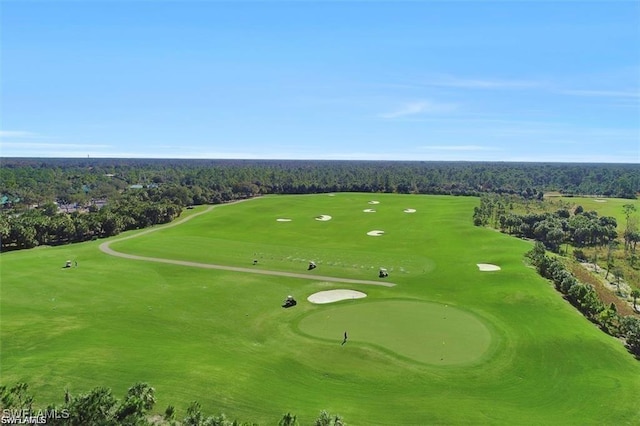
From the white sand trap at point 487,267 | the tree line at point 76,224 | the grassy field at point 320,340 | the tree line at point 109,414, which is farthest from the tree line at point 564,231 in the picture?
the tree line at point 76,224

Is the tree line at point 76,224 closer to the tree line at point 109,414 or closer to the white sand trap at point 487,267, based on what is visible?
the tree line at point 109,414

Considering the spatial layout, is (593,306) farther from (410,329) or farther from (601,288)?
(410,329)

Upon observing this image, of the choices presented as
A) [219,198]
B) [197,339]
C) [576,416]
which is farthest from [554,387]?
[219,198]

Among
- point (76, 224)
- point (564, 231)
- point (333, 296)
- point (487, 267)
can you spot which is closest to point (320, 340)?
point (333, 296)

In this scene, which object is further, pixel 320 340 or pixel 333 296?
pixel 333 296

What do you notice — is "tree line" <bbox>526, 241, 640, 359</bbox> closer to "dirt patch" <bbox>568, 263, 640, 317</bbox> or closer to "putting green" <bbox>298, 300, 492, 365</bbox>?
"dirt patch" <bbox>568, 263, 640, 317</bbox>

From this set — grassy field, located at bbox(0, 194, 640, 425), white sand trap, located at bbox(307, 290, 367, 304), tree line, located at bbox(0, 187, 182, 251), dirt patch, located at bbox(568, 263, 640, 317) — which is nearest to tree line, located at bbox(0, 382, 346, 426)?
grassy field, located at bbox(0, 194, 640, 425)
